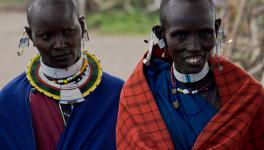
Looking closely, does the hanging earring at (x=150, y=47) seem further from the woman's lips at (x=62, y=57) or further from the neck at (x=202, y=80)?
the woman's lips at (x=62, y=57)

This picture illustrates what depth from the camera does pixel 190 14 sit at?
11.2ft

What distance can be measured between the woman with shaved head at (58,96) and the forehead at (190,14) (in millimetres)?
718

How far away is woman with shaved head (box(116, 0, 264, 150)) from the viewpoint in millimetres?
3391

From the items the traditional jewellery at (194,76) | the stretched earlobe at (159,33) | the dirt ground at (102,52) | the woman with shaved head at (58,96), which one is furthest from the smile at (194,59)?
the dirt ground at (102,52)

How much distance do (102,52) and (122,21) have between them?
231 cm

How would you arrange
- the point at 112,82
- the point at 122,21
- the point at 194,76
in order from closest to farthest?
the point at 194,76 → the point at 112,82 → the point at 122,21

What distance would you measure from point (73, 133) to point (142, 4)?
1199 centimetres

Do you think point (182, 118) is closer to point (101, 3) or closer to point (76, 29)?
point (76, 29)

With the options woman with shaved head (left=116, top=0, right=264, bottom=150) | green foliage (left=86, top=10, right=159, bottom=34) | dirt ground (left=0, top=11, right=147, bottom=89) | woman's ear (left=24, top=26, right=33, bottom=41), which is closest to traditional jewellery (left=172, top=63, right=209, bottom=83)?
woman with shaved head (left=116, top=0, right=264, bottom=150)

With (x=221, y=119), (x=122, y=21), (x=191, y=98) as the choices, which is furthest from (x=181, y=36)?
(x=122, y=21)

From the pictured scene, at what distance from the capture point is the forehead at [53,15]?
385cm

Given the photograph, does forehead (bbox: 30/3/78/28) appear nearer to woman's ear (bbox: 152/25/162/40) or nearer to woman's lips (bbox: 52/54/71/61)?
woman's lips (bbox: 52/54/71/61)

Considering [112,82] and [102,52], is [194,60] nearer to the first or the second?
[112,82]

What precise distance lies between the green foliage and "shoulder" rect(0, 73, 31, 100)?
9849 mm
